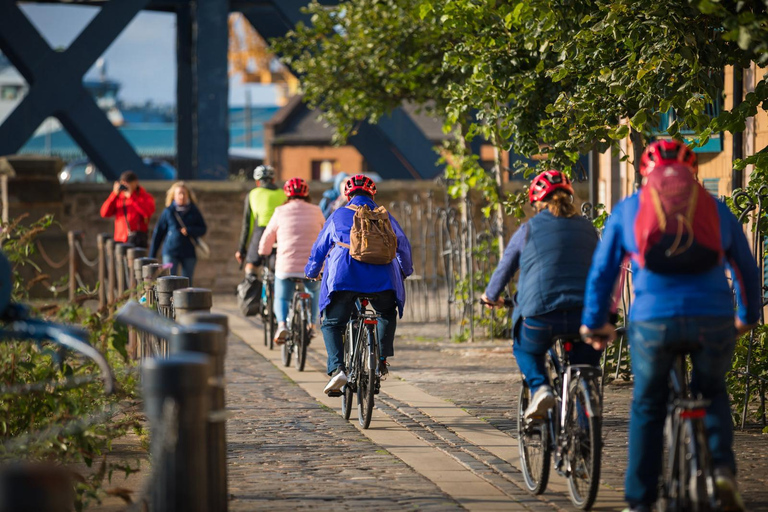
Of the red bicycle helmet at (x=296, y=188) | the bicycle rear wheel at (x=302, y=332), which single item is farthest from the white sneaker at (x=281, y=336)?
the red bicycle helmet at (x=296, y=188)

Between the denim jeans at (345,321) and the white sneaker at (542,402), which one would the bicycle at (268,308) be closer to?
the denim jeans at (345,321)

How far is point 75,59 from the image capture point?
2245cm

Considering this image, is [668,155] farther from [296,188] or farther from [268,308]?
[268,308]

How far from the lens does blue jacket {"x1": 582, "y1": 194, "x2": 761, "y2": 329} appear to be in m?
4.98

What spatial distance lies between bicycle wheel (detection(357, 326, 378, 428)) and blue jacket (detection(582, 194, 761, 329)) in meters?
3.08

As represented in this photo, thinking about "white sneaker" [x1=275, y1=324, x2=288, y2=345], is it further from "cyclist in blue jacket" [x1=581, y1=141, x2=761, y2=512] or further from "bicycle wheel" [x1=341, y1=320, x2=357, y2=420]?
"cyclist in blue jacket" [x1=581, y1=141, x2=761, y2=512]

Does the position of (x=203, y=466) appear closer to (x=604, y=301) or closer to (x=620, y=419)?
(x=604, y=301)

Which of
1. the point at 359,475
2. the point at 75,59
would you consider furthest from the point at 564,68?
the point at 75,59

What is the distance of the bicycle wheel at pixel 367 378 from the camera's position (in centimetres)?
826

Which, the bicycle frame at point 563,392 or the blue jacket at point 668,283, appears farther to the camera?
the bicycle frame at point 563,392

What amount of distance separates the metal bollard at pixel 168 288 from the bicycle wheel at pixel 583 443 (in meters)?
2.72

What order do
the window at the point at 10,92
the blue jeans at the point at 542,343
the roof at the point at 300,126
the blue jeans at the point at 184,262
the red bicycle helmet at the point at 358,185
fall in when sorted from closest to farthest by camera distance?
the blue jeans at the point at 542,343 < the red bicycle helmet at the point at 358,185 < the blue jeans at the point at 184,262 < the roof at the point at 300,126 < the window at the point at 10,92

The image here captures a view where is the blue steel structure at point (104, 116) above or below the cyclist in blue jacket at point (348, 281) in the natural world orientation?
above

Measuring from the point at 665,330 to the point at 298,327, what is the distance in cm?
672
